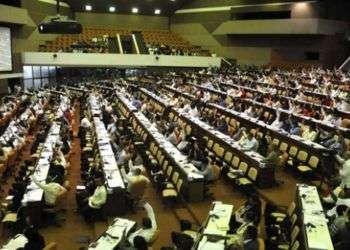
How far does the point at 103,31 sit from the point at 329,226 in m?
34.7

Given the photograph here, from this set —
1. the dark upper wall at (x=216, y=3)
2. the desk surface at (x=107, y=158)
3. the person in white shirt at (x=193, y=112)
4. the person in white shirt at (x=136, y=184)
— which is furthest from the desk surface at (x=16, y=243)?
the dark upper wall at (x=216, y=3)

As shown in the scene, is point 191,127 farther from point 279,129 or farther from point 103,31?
point 103,31

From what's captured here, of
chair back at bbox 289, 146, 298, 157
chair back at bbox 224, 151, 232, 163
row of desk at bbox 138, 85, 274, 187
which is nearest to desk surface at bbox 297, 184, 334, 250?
row of desk at bbox 138, 85, 274, 187

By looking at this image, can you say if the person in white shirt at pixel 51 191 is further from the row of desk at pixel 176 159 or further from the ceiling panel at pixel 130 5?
the ceiling panel at pixel 130 5

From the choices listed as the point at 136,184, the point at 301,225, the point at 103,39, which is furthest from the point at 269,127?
the point at 103,39

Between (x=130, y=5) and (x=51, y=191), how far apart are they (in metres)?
33.2

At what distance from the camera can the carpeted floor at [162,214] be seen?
8859 mm

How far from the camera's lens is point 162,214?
32.1 ft

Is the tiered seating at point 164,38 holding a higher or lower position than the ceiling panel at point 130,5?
lower

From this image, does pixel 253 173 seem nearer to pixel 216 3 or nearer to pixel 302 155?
pixel 302 155

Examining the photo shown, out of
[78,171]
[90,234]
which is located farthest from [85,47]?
[90,234]

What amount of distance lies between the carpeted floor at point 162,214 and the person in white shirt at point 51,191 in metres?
0.57

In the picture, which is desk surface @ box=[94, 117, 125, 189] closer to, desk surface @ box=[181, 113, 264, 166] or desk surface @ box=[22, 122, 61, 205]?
desk surface @ box=[22, 122, 61, 205]

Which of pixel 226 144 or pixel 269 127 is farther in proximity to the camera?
pixel 269 127
